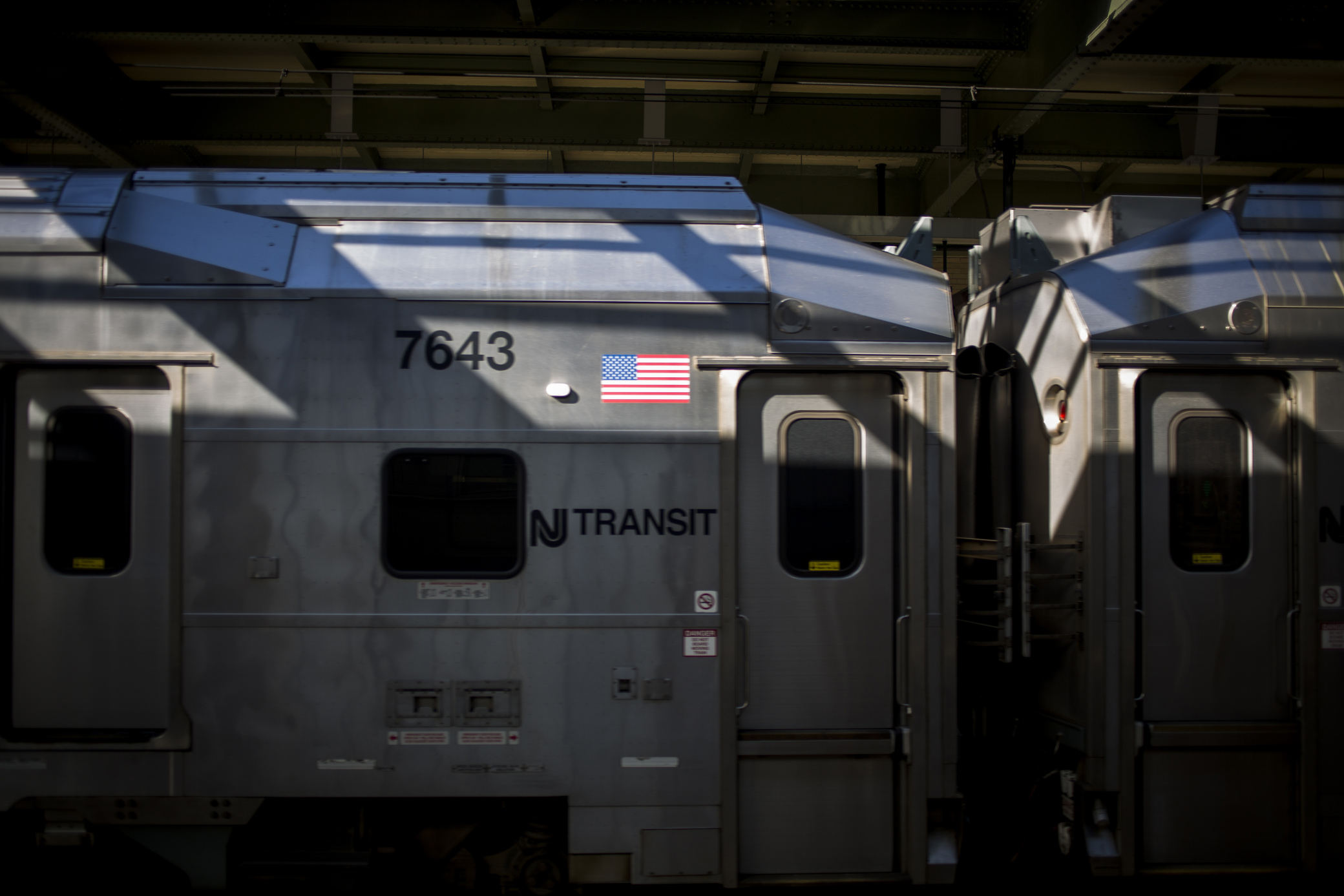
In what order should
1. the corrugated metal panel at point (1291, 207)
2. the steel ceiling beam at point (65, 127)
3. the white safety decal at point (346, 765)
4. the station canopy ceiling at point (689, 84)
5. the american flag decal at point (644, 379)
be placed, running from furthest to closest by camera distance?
the steel ceiling beam at point (65, 127) → the station canopy ceiling at point (689, 84) → the corrugated metal panel at point (1291, 207) → the american flag decal at point (644, 379) → the white safety decal at point (346, 765)

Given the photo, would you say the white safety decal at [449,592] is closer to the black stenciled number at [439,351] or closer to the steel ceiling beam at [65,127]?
the black stenciled number at [439,351]

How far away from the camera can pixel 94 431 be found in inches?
141

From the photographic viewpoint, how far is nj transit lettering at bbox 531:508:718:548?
3.56 m

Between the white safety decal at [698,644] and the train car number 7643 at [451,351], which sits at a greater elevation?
the train car number 7643 at [451,351]

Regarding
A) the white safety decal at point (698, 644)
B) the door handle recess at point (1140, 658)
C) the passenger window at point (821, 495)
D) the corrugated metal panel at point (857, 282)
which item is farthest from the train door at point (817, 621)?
the door handle recess at point (1140, 658)

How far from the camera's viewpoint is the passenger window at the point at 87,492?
3.53 metres

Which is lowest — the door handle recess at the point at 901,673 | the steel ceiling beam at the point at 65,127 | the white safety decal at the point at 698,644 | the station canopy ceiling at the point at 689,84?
the door handle recess at the point at 901,673

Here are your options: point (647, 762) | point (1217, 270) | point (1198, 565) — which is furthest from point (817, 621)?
point (1217, 270)

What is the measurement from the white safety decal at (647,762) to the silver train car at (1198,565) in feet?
5.82

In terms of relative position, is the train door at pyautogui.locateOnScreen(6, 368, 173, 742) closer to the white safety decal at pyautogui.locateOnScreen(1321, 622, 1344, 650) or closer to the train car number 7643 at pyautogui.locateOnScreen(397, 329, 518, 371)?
the train car number 7643 at pyautogui.locateOnScreen(397, 329, 518, 371)

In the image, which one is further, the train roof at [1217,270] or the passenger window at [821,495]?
the train roof at [1217,270]

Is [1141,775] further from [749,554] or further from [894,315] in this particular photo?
[894,315]

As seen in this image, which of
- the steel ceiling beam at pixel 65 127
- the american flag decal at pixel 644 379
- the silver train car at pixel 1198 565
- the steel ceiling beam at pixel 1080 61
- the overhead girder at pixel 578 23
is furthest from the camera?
the steel ceiling beam at pixel 65 127

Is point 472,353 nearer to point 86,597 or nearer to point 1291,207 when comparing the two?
point 86,597
